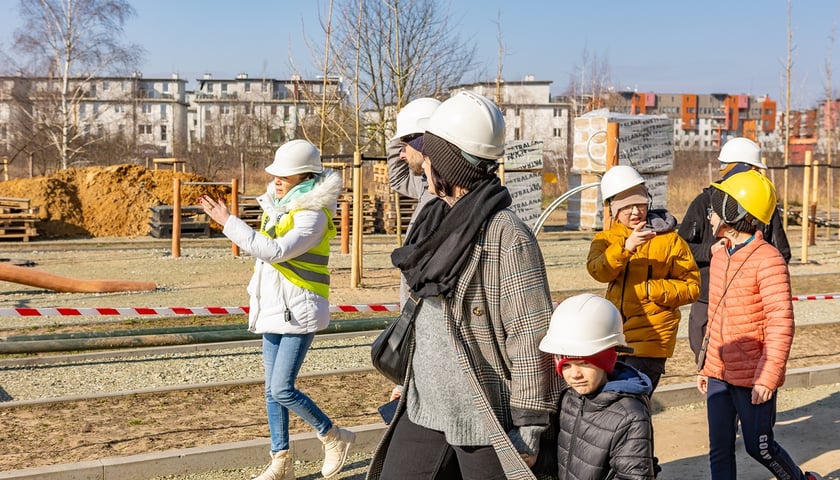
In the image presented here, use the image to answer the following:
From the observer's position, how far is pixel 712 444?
5.05m

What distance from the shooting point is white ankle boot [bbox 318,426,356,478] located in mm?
5734

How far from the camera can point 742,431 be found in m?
4.97

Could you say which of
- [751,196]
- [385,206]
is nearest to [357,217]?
[751,196]

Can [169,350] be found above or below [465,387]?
below

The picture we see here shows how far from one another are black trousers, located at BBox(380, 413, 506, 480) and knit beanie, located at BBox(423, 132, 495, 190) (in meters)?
0.90

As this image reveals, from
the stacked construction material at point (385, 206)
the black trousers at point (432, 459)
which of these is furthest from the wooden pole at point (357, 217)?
the stacked construction material at point (385, 206)

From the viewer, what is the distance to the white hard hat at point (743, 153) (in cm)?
684

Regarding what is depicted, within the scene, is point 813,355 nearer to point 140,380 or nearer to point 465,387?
point 140,380

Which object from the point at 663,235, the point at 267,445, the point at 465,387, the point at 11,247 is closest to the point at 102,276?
the point at 11,247

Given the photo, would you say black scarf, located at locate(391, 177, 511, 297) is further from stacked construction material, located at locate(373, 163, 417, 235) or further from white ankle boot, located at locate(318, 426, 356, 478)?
stacked construction material, located at locate(373, 163, 417, 235)

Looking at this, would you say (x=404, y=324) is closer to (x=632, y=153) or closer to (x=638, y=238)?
(x=638, y=238)

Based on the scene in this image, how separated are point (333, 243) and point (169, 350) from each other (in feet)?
51.1

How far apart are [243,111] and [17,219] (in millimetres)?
51085

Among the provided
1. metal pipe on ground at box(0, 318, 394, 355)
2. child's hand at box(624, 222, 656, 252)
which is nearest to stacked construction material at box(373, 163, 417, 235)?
metal pipe on ground at box(0, 318, 394, 355)
